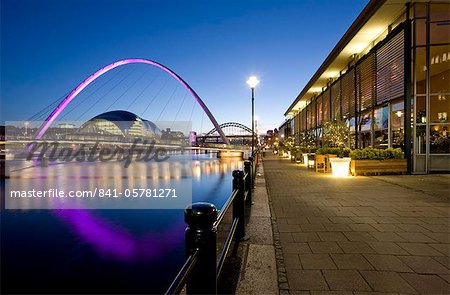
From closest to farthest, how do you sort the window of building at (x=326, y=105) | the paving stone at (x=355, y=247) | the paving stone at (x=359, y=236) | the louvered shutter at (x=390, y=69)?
1. the paving stone at (x=355, y=247)
2. the paving stone at (x=359, y=236)
3. the louvered shutter at (x=390, y=69)
4. the window of building at (x=326, y=105)

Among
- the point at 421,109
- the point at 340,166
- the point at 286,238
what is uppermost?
the point at 421,109

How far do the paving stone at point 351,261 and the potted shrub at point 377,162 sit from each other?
1103 cm

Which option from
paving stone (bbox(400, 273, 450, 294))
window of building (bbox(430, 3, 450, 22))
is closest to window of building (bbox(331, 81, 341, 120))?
window of building (bbox(430, 3, 450, 22))

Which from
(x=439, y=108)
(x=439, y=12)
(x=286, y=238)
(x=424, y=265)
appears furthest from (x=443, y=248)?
(x=439, y=12)

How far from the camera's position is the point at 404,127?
14.5m

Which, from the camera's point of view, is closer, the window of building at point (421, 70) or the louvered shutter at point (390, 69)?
the window of building at point (421, 70)

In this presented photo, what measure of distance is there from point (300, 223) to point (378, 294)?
9.01ft

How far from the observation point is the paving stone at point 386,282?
10.1ft

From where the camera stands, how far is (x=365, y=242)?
4.55m

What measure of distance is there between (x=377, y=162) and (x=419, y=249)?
1063 centimetres

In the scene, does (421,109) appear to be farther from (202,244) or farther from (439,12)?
(202,244)

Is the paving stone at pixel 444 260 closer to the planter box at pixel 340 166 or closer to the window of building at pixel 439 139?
the planter box at pixel 340 166

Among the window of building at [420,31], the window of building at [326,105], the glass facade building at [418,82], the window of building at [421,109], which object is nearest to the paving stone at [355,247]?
the glass facade building at [418,82]

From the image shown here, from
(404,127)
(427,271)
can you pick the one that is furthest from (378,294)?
(404,127)
